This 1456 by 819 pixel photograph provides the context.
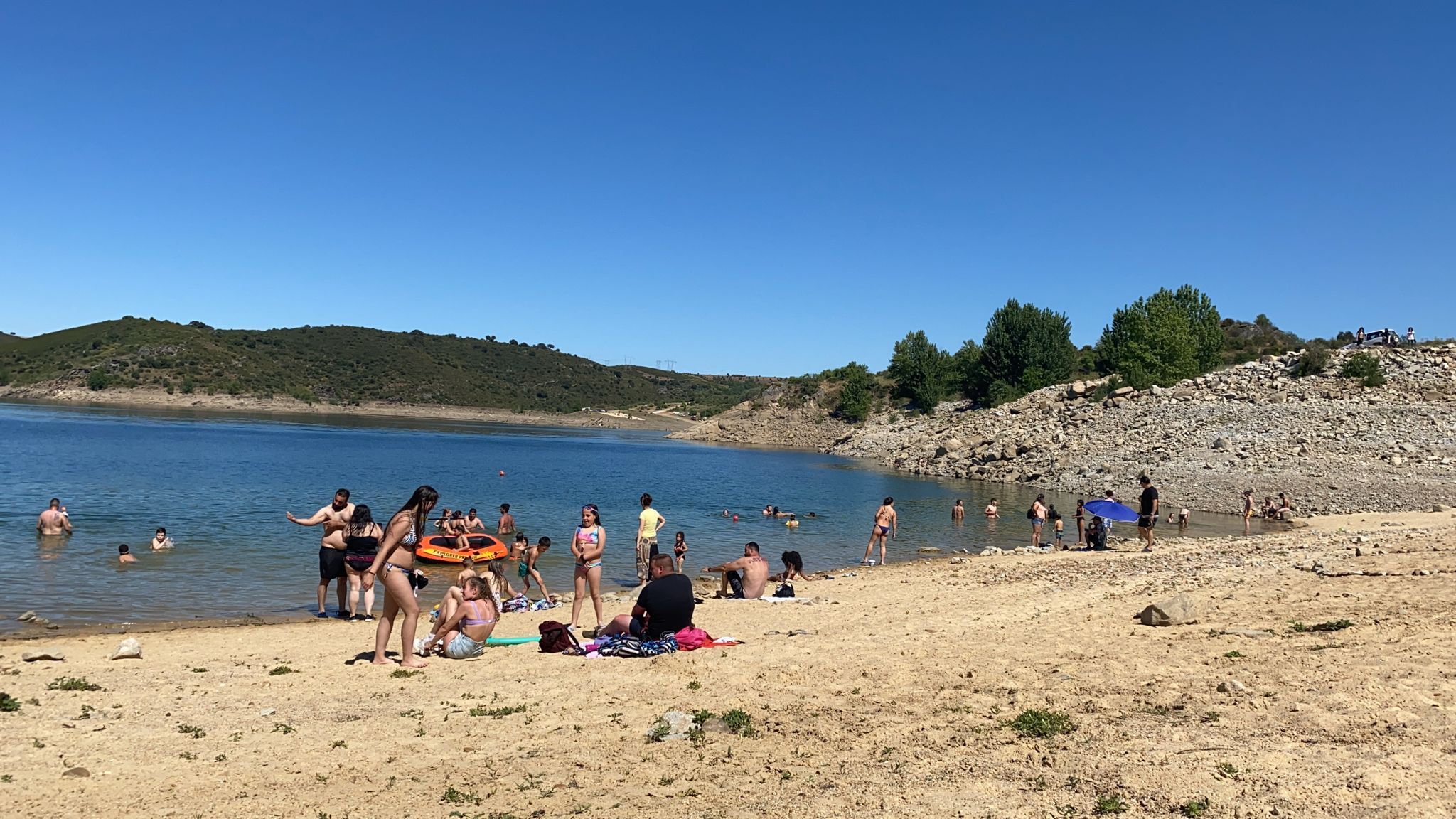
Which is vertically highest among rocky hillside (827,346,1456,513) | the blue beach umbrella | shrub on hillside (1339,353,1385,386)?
shrub on hillside (1339,353,1385,386)

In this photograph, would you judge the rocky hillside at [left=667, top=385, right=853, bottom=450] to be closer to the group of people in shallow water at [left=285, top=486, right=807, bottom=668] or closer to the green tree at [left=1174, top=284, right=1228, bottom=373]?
the green tree at [left=1174, top=284, right=1228, bottom=373]

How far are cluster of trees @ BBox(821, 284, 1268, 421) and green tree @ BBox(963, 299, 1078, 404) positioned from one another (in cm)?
7

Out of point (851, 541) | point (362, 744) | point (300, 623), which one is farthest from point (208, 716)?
point (851, 541)

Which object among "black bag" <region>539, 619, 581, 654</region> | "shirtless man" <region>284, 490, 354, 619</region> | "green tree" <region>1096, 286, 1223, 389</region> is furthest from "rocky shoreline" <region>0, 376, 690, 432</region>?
"black bag" <region>539, 619, 581, 654</region>

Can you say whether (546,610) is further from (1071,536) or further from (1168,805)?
(1071,536)

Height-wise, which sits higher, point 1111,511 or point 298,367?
point 298,367

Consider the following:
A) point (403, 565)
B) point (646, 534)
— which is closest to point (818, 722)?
point (403, 565)

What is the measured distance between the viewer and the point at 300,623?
48.6 feet

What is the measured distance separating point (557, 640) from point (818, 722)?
4.58 meters

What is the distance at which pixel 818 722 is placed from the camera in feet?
25.7

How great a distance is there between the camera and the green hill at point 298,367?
456ft

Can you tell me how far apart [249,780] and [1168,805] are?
6434 mm

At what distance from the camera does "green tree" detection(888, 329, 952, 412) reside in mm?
88375

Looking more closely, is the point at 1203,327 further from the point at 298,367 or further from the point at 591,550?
the point at 298,367
